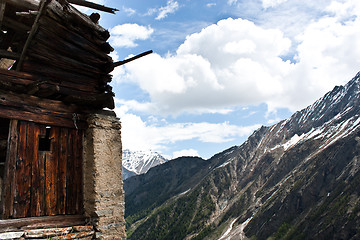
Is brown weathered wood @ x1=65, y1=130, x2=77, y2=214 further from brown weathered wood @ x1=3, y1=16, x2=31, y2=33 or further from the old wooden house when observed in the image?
brown weathered wood @ x1=3, y1=16, x2=31, y2=33

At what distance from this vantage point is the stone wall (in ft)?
23.8

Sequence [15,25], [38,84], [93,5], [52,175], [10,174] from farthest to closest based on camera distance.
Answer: [93,5]
[15,25]
[52,175]
[38,84]
[10,174]

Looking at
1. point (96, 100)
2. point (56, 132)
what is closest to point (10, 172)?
point (56, 132)

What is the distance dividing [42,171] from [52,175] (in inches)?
10.3

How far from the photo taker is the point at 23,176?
6.62 metres

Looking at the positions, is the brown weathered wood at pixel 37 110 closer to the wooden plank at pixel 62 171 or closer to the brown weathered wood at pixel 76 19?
the wooden plank at pixel 62 171

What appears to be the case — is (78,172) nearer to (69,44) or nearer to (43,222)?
(43,222)

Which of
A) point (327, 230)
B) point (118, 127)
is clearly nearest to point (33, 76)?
point (118, 127)

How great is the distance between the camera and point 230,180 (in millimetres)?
192875

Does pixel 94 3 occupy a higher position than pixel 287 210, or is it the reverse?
pixel 94 3

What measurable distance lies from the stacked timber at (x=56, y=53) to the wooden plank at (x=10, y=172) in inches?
38.9

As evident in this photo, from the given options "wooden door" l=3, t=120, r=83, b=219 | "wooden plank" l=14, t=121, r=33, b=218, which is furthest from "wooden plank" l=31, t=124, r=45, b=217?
"wooden plank" l=14, t=121, r=33, b=218

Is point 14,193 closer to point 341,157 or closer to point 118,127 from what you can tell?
point 118,127

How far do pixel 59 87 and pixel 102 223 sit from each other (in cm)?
354
